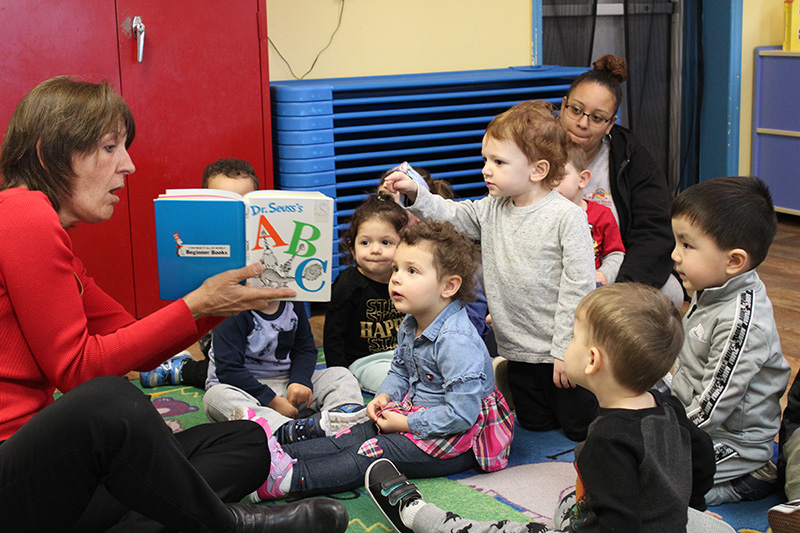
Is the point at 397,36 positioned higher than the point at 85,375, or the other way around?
the point at 397,36

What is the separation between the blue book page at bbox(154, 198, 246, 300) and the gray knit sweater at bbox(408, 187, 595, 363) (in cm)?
52

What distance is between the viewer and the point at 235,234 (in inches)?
62.6

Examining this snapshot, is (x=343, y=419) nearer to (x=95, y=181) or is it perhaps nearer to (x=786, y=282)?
(x=95, y=181)

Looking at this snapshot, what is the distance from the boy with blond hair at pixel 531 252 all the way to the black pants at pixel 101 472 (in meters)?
0.92

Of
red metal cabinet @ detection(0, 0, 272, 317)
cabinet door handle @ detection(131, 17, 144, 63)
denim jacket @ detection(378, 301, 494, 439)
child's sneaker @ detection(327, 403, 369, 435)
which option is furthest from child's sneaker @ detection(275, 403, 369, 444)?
cabinet door handle @ detection(131, 17, 144, 63)


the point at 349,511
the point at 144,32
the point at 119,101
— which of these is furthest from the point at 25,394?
the point at 144,32

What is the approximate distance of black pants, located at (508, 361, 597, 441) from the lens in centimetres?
194

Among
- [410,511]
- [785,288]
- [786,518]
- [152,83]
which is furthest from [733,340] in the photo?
[152,83]

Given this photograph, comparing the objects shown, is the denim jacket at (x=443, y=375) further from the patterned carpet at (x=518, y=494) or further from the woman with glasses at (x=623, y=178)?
the woman with glasses at (x=623, y=178)

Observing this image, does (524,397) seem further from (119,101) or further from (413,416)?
A: (119,101)

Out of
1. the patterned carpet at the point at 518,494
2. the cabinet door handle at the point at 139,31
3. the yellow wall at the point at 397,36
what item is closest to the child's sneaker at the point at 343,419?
the patterned carpet at the point at 518,494

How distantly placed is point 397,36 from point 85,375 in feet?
8.32

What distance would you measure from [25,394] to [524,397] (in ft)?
4.01

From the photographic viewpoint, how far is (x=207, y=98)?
2672 mm
